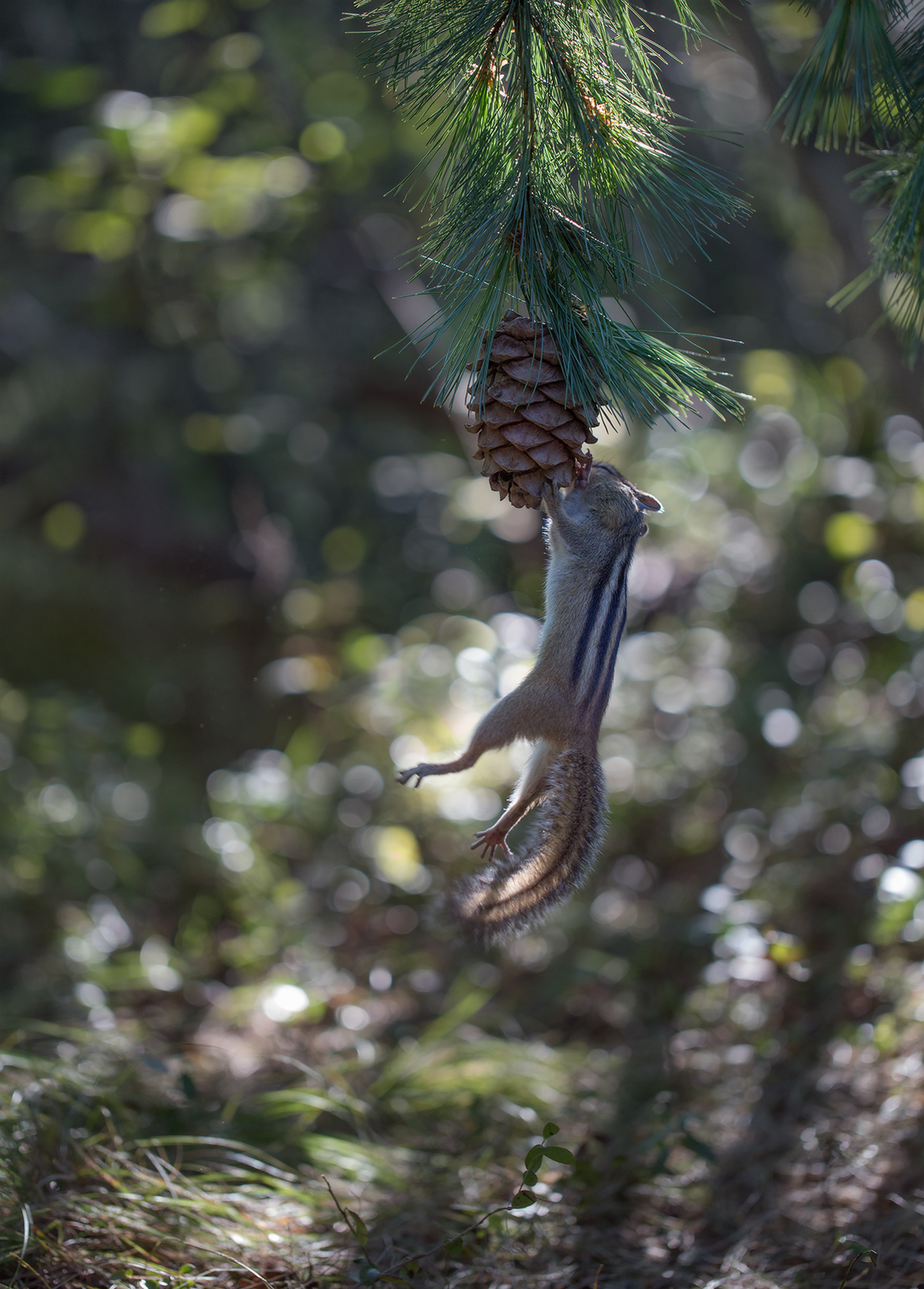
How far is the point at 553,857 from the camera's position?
148cm

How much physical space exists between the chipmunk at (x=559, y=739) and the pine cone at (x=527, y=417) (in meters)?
0.07

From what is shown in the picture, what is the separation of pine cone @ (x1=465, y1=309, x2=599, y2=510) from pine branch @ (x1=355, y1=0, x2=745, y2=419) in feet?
0.10

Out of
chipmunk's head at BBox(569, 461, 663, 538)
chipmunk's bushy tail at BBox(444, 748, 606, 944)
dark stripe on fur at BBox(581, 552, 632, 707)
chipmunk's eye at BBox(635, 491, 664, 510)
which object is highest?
chipmunk's head at BBox(569, 461, 663, 538)

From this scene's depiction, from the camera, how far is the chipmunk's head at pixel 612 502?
163 centimetres

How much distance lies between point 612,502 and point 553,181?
0.54 m

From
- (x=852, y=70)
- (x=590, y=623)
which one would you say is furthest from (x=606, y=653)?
(x=852, y=70)

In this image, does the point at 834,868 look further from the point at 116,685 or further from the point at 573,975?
the point at 116,685

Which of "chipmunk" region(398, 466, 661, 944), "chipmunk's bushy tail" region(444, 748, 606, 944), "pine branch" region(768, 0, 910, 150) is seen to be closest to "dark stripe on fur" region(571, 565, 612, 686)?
"chipmunk" region(398, 466, 661, 944)

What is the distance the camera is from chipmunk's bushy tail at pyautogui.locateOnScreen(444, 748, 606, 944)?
1.44 m

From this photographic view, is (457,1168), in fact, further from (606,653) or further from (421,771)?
(606,653)

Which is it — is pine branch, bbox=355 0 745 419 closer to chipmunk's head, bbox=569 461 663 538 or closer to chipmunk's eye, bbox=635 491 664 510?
chipmunk's head, bbox=569 461 663 538

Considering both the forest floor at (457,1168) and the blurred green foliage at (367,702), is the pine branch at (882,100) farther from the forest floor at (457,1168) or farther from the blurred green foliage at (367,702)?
the forest floor at (457,1168)

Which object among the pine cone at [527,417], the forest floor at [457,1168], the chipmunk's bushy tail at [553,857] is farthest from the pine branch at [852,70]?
the forest floor at [457,1168]

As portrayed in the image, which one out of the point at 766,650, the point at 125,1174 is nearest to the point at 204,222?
the point at 766,650
